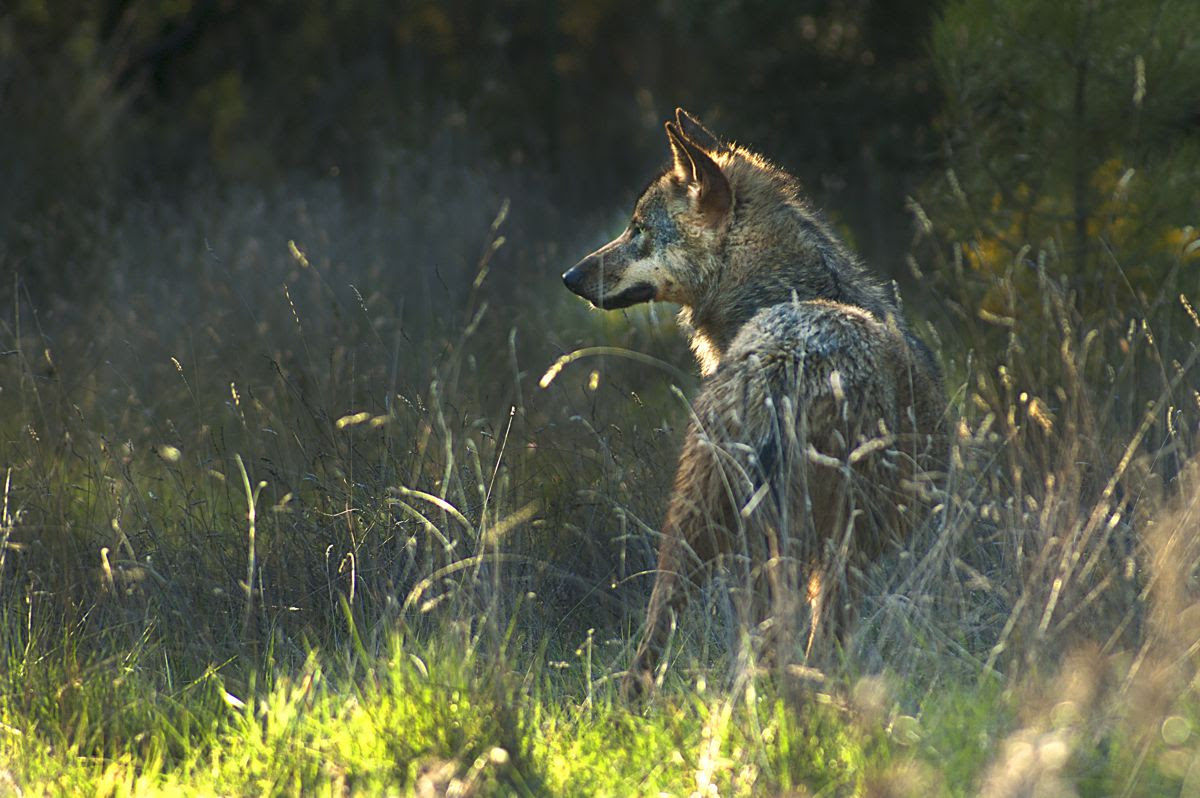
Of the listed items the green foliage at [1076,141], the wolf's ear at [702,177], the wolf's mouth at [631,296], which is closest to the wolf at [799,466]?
the wolf's ear at [702,177]

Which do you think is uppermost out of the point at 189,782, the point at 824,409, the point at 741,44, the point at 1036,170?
the point at 741,44

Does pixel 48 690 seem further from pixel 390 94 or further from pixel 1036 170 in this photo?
pixel 390 94

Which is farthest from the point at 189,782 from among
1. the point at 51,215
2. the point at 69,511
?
Answer: the point at 51,215

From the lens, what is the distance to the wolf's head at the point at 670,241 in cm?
524

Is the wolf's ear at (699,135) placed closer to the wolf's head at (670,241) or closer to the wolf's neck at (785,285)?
the wolf's head at (670,241)

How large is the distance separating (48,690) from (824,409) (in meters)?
2.21

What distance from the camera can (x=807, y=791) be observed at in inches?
118

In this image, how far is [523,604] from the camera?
448 centimetres

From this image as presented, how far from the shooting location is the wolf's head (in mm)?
5238

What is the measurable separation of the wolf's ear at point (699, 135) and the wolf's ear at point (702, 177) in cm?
41

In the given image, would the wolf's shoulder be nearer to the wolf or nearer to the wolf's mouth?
the wolf

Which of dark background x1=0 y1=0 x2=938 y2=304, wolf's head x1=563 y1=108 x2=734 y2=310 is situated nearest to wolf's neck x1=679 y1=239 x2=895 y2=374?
wolf's head x1=563 y1=108 x2=734 y2=310

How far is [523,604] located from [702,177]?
1.79 m

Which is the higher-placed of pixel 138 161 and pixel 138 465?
pixel 138 161
